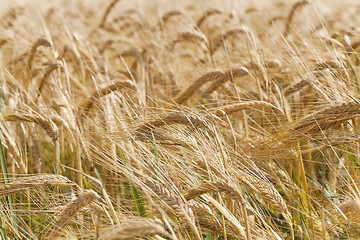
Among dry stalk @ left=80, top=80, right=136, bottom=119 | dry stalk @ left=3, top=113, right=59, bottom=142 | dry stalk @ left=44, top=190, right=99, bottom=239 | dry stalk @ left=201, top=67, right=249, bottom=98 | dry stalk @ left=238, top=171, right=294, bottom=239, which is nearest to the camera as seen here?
dry stalk @ left=44, top=190, right=99, bottom=239

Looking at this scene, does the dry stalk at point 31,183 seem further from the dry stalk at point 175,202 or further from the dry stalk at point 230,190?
the dry stalk at point 230,190

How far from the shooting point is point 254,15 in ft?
19.0

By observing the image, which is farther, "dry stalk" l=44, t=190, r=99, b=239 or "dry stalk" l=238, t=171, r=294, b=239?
"dry stalk" l=238, t=171, r=294, b=239

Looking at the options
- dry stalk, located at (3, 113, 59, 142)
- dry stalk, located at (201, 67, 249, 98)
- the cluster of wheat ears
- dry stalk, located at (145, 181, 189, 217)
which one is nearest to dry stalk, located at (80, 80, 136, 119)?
the cluster of wheat ears

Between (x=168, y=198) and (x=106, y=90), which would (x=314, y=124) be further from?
(x=106, y=90)

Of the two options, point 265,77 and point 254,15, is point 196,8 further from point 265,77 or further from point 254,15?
point 265,77

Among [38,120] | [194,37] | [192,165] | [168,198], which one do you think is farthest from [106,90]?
[194,37]

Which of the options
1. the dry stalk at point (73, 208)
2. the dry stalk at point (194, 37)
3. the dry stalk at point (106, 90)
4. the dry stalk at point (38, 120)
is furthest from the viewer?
the dry stalk at point (194, 37)

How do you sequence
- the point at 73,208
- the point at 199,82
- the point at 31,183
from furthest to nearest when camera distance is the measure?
the point at 199,82 < the point at 31,183 < the point at 73,208

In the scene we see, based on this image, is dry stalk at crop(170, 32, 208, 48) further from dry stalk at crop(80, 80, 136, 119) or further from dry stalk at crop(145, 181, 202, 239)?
dry stalk at crop(145, 181, 202, 239)

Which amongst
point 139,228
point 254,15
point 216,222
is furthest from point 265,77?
point 254,15

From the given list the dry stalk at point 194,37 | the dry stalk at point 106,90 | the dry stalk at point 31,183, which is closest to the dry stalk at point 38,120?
the dry stalk at point 106,90

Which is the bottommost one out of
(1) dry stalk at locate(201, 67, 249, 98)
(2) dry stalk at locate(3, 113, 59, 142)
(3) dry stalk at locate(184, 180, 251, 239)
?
(3) dry stalk at locate(184, 180, 251, 239)

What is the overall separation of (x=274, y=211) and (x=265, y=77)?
0.62 metres
